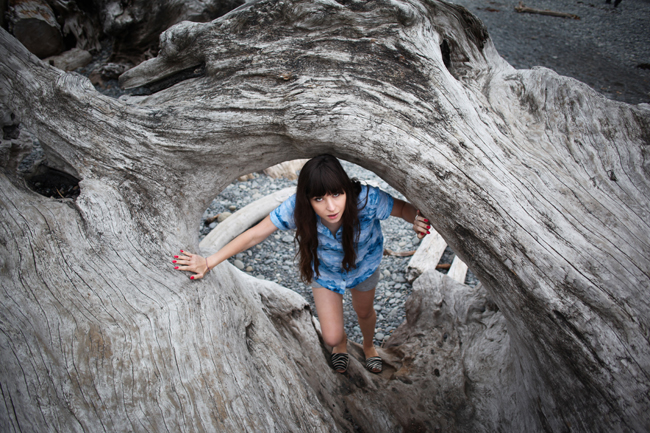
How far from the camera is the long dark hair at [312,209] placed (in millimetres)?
2357

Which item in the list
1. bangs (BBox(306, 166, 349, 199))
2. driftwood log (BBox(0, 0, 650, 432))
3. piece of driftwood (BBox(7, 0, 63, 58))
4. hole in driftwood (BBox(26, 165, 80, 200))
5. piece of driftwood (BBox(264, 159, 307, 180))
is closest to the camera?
driftwood log (BBox(0, 0, 650, 432))

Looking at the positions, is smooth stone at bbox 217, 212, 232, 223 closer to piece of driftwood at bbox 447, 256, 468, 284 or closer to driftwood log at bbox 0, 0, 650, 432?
driftwood log at bbox 0, 0, 650, 432

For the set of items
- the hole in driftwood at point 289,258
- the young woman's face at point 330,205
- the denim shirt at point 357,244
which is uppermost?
the young woman's face at point 330,205

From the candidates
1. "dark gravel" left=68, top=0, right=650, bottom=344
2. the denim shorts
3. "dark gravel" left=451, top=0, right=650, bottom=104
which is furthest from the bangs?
"dark gravel" left=451, top=0, right=650, bottom=104

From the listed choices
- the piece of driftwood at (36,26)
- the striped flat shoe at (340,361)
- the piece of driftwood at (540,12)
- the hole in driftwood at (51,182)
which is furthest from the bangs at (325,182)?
the piece of driftwood at (540,12)

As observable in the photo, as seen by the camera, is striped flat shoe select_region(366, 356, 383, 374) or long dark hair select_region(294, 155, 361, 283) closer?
long dark hair select_region(294, 155, 361, 283)

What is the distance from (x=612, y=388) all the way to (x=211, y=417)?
6.76ft

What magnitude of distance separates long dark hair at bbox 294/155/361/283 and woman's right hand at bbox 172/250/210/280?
2.34 feet

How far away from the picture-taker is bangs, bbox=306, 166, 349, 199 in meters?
2.34

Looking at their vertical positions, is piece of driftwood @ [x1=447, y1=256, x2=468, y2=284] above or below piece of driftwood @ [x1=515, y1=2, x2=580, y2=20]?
below

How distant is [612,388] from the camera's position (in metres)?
1.77

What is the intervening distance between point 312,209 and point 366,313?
4.28 ft

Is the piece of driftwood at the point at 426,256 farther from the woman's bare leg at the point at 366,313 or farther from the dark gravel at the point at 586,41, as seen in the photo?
the dark gravel at the point at 586,41

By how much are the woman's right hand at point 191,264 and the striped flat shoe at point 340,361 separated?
4.52 ft
